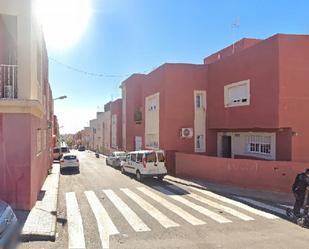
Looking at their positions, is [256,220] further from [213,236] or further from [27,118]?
[27,118]

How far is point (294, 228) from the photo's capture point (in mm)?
9977

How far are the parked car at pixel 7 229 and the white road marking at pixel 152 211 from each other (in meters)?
4.43

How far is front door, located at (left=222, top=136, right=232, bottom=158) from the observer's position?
24344mm

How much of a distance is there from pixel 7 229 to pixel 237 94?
16.3 metres

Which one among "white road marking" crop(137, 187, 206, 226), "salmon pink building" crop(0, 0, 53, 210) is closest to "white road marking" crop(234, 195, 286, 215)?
"white road marking" crop(137, 187, 206, 226)

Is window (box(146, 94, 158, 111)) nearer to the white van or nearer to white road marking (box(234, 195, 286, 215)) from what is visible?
the white van

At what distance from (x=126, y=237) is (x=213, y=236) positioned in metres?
2.20

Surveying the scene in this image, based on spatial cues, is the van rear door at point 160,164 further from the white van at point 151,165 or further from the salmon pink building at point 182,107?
the salmon pink building at point 182,107

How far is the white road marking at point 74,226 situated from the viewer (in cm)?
862

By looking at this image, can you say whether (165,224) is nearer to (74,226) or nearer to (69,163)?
(74,226)

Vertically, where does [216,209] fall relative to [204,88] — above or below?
below

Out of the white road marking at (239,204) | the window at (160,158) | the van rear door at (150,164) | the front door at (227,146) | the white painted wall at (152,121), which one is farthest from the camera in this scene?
the white painted wall at (152,121)

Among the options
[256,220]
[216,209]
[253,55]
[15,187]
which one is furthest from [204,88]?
[15,187]

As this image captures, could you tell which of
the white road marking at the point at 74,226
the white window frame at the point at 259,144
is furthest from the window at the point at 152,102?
the white road marking at the point at 74,226
